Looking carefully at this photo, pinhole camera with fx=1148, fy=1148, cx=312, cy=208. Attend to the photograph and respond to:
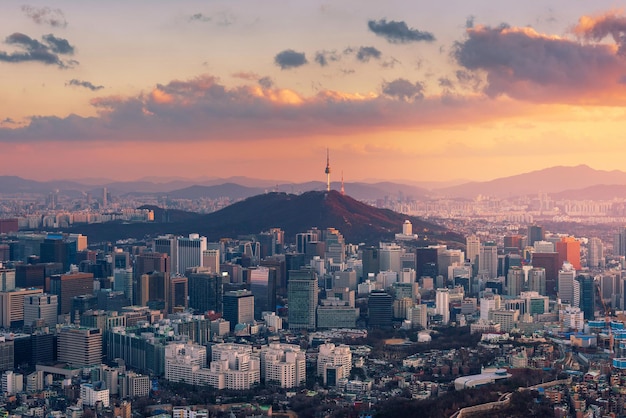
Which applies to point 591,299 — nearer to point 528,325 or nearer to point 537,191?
point 528,325

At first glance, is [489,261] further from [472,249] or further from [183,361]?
[183,361]

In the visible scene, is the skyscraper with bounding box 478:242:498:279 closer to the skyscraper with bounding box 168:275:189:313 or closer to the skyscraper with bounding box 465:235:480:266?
the skyscraper with bounding box 465:235:480:266

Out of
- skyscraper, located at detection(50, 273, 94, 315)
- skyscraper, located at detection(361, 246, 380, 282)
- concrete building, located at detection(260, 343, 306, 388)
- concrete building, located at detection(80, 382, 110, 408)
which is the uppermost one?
skyscraper, located at detection(361, 246, 380, 282)

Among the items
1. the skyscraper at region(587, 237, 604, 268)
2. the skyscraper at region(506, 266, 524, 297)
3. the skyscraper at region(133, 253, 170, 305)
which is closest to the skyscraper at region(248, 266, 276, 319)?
the skyscraper at region(133, 253, 170, 305)

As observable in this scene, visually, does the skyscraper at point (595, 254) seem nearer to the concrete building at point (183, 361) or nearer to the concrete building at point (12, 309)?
the concrete building at point (12, 309)

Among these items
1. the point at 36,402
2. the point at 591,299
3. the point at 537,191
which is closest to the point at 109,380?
the point at 36,402

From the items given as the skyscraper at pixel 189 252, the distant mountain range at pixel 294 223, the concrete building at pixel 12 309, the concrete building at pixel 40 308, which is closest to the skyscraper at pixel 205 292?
the concrete building at pixel 40 308
